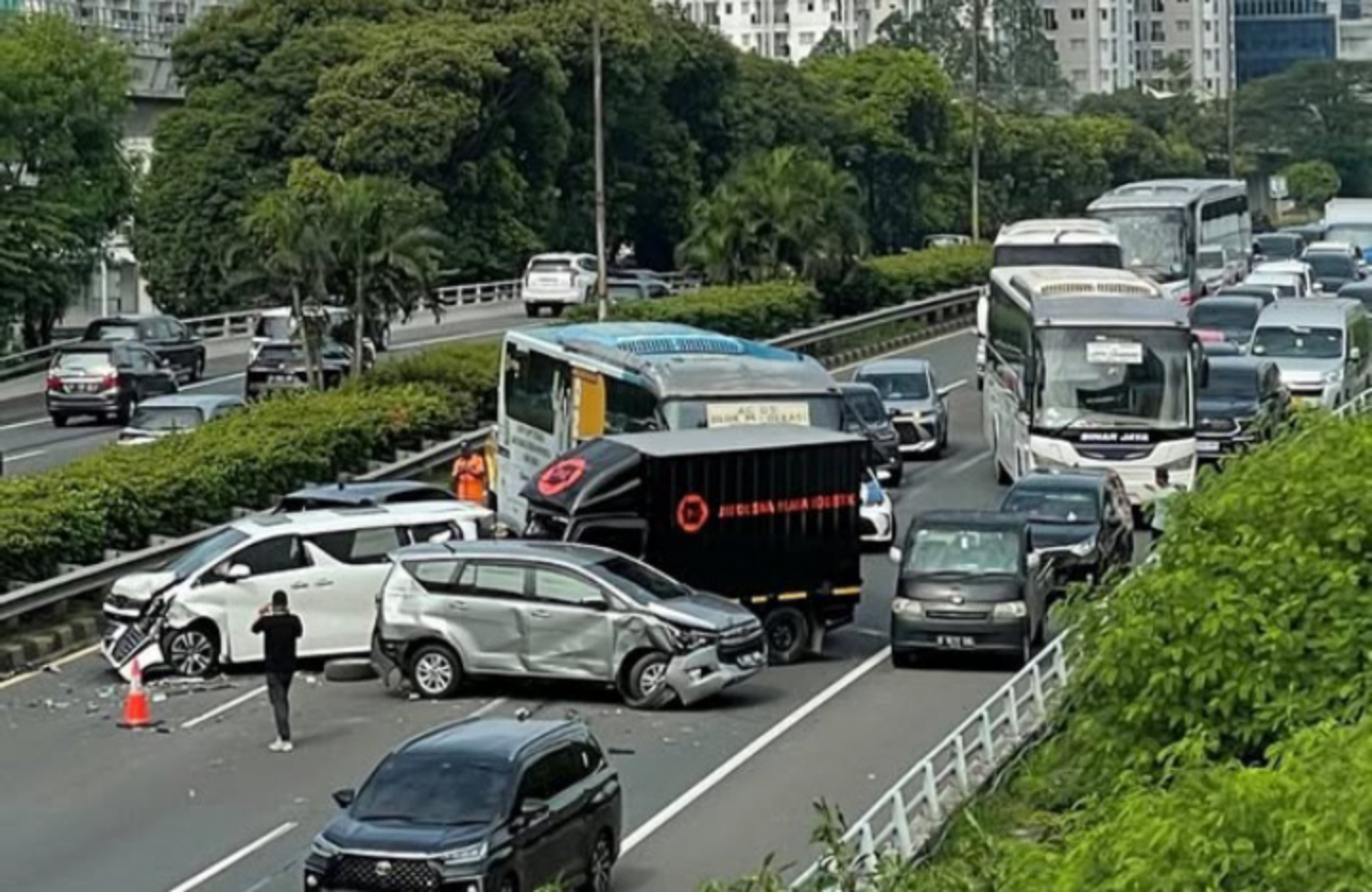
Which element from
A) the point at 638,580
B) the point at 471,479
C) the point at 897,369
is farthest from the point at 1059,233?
the point at 638,580

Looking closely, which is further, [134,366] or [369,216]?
[134,366]

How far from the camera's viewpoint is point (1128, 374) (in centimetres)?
3903

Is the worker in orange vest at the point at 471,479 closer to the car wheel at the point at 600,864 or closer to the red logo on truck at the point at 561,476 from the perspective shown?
the red logo on truck at the point at 561,476

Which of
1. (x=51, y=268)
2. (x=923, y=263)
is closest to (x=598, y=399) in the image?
(x=51, y=268)

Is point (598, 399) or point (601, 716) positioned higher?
point (598, 399)

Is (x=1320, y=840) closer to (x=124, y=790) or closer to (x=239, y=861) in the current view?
(x=239, y=861)

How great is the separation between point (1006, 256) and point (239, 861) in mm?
36751

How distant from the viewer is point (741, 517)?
29.3 metres

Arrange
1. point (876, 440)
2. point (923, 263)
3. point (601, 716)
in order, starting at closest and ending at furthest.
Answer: point (601, 716)
point (876, 440)
point (923, 263)

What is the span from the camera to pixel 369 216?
149 feet

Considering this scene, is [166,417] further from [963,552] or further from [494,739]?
[494,739]

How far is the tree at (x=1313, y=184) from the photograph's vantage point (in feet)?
484

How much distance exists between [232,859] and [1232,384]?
79.8ft

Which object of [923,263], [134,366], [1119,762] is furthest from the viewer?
[923,263]
